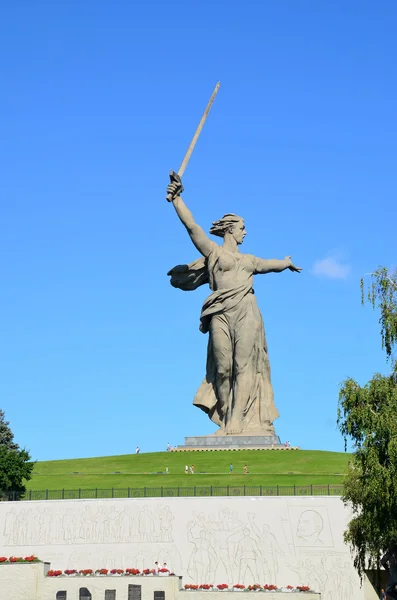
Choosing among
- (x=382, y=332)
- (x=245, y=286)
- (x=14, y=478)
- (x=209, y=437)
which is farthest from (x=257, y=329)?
(x=382, y=332)

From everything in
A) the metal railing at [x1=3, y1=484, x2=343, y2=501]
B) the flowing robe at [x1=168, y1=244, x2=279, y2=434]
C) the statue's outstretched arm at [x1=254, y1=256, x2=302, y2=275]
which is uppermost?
the statue's outstretched arm at [x1=254, y1=256, x2=302, y2=275]

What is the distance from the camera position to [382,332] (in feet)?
95.3

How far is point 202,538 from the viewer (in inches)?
1436

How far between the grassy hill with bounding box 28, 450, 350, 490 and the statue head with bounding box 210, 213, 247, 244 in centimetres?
1006

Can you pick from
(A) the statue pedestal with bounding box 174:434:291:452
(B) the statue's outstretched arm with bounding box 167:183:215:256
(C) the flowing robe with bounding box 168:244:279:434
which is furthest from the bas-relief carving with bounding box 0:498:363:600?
(B) the statue's outstretched arm with bounding box 167:183:215:256

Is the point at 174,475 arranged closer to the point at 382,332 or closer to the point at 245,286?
the point at 245,286

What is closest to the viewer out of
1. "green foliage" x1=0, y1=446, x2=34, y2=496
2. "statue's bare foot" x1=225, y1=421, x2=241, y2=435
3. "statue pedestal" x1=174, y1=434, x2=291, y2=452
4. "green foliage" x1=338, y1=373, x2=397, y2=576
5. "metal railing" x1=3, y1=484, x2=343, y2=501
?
"green foliage" x1=338, y1=373, x2=397, y2=576

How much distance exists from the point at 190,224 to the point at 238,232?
245cm

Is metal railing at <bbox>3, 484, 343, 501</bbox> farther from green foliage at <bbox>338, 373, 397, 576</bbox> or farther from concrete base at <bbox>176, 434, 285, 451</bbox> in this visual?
green foliage at <bbox>338, 373, 397, 576</bbox>

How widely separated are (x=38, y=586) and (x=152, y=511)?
7.33 m

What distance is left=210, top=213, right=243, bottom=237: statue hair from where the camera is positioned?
49.3 meters

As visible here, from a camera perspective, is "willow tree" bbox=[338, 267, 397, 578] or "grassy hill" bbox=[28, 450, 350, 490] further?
"grassy hill" bbox=[28, 450, 350, 490]

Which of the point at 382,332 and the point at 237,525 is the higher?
the point at 382,332

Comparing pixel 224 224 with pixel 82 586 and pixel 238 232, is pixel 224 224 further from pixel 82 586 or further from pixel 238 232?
pixel 82 586
